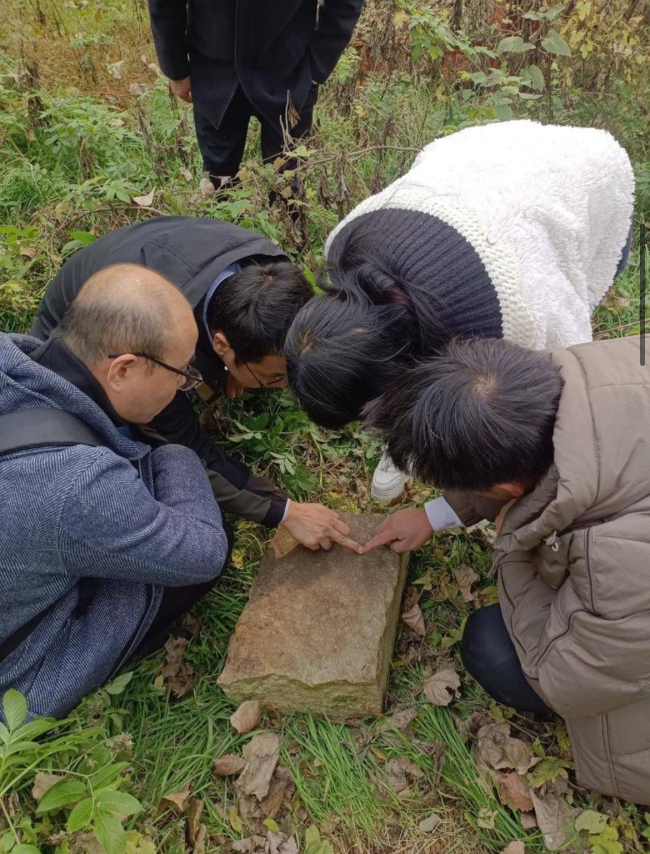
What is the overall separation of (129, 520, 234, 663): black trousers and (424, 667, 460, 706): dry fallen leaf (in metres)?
0.84

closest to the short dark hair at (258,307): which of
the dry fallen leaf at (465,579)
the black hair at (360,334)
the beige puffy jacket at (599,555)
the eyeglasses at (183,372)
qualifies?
the eyeglasses at (183,372)

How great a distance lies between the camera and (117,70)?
515cm

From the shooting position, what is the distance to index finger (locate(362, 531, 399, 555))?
2.34 m

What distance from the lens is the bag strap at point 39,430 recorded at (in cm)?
164

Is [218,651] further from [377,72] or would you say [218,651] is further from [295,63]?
[377,72]

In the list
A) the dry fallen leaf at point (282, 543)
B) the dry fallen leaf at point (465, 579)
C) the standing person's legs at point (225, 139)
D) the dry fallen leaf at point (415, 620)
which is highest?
the standing person's legs at point (225, 139)

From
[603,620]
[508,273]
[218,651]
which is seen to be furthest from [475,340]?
[218,651]

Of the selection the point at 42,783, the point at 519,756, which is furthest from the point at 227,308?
the point at 519,756

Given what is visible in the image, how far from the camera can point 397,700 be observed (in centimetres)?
225

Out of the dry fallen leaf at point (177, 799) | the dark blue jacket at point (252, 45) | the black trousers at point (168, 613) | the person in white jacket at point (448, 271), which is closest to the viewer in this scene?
the person in white jacket at point (448, 271)

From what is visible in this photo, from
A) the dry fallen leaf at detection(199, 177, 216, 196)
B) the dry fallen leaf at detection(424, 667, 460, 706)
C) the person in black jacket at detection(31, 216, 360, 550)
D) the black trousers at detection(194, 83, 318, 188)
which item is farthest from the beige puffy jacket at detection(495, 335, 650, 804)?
the black trousers at detection(194, 83, 318, 188)

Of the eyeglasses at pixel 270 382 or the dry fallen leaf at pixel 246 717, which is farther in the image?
the eyeglasses at pixel 270 382

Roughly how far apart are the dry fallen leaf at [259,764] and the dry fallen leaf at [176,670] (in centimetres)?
33

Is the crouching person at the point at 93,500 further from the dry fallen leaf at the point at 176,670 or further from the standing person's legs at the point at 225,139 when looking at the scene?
the standing person's legs at the point at 225,139
